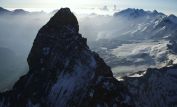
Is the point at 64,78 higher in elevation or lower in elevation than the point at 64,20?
lower

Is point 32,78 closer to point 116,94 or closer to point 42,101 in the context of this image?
point 42,101

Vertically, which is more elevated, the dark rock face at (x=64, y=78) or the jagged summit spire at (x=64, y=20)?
the jagged summit spire at (x=64, y=20)

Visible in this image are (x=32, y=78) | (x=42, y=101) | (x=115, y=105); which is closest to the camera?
(x=115, y=105)

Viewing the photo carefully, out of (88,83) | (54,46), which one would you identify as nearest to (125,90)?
(88,83)

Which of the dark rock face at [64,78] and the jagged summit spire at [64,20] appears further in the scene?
the jagged summit spire at [64,20]

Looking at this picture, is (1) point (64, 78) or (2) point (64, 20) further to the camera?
(2) point (64, 20)
